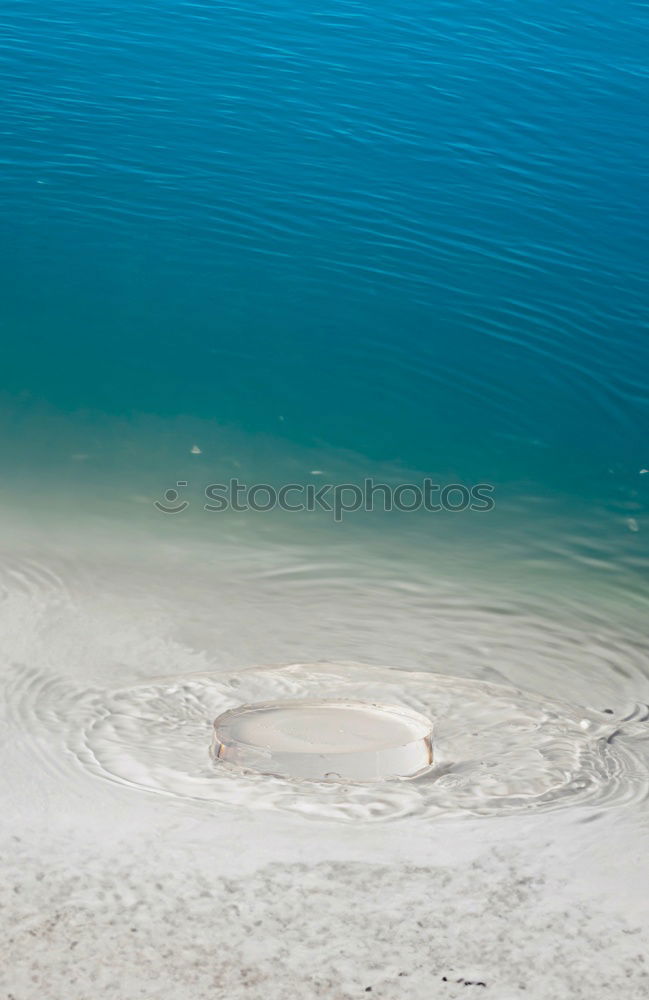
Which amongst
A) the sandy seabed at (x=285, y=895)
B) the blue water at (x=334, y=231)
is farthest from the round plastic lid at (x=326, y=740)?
the blue water at (x=334, y=231)

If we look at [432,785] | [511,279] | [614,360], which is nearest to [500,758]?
[432,785]

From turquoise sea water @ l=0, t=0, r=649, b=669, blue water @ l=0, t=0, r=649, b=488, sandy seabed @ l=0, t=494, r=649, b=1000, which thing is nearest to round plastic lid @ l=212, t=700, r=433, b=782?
sandy seabed @ l=0, t=494, r=649, b=1000

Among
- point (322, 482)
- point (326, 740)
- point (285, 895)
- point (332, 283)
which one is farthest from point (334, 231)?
point (285, 895)

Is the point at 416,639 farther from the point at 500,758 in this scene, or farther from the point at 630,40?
the point at 630,40

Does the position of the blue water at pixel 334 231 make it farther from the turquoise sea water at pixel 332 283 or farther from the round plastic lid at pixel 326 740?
the round plastic lid at pixel 326 740

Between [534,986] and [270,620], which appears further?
[270,620]

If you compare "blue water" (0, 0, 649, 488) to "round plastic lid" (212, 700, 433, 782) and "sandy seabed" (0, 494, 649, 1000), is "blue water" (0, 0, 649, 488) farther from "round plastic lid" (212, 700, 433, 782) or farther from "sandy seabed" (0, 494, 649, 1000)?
"sandy seabed" (0, 494, 649, 1000)
